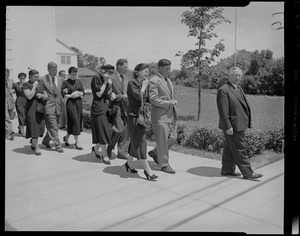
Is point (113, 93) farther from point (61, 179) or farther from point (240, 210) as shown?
point (240, 210)

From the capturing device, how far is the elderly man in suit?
4.71 meters

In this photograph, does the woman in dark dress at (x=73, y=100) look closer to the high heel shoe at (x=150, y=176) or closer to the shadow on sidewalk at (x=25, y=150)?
the shadow on sidewalk at (x=25, y=150)

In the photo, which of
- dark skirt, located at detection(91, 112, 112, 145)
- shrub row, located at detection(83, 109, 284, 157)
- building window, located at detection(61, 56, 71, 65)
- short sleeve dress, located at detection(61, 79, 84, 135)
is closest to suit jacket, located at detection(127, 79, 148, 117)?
dark skirt, located at detection(91, 112, 112, 145)

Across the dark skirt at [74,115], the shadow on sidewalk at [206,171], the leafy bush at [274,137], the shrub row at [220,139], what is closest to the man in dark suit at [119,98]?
the dark skirt at [74,115]

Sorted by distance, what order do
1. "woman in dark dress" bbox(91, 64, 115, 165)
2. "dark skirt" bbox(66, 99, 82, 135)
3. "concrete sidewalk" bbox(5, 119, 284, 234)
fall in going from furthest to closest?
"dark skirt" bbox(66, 99, 82, 135), "woman in dark dress" bbox(91, 64, 115, 165), "concrete sidewalk" bbox(5, 119, 284, 234)

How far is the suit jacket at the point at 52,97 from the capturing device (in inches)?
226

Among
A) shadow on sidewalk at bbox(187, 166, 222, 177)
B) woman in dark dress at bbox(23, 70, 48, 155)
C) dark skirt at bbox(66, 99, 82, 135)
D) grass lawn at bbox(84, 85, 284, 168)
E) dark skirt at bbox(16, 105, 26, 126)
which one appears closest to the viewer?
grass lawn at bbox(84, 85, 284, 168)

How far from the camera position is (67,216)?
3.71 m

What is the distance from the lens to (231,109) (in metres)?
4.75

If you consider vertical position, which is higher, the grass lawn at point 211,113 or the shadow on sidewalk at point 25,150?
the grass lawn at point 211,113

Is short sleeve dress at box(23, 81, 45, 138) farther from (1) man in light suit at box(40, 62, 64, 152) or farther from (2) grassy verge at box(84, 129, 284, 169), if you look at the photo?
(2) grassy verge at box(84, 129, 284, 169)
